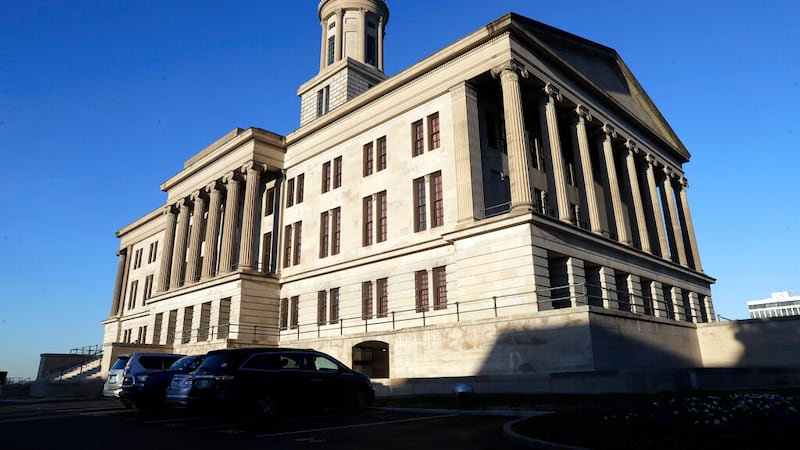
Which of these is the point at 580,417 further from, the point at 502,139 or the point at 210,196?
the point at 210,196

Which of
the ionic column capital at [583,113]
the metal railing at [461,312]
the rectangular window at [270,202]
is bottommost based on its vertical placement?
the metal railing at [461,312]

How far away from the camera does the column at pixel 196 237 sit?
42.9 meters

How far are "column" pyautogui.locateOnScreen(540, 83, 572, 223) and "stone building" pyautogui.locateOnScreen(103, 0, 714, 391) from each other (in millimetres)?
105

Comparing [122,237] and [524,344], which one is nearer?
[524,344]

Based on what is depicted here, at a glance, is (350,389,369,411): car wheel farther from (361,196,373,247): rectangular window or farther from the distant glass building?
the distant glass building

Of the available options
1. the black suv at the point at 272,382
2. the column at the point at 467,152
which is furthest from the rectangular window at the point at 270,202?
the black suv at the point at 272,382

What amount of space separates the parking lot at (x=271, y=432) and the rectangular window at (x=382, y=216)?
1798 centimetres

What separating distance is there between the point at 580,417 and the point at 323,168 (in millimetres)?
30181

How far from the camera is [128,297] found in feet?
208

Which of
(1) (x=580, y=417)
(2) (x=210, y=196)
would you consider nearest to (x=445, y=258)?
(1) (x=580, y=417)

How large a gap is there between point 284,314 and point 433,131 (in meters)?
17.2

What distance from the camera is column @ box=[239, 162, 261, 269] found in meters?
38.1

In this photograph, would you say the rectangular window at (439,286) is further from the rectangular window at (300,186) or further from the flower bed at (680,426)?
the flower bed at (680,426)

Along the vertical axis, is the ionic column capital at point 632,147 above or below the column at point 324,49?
below
